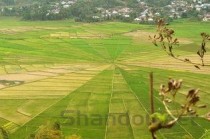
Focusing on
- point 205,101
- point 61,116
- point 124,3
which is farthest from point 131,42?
point 124,3

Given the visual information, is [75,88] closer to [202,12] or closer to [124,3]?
[202,12]

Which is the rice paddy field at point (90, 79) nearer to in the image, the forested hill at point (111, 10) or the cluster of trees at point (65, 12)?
the cluster of trees at point (65, 12)

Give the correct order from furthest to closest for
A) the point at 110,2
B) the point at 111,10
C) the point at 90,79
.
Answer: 1. the point at 110,2
2. the point at 111,10
3. the point at 90,79

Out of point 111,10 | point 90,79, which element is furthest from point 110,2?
point 90,79

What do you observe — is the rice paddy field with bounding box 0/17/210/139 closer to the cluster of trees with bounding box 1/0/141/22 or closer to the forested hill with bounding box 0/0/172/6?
the cluster of trees with bounding box 1/0/141/22

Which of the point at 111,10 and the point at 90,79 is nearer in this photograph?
the point at 90,79

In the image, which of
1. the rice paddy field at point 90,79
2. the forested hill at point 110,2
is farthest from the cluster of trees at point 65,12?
the rice paddy field at point 90,79

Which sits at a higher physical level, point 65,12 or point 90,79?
point 65,12

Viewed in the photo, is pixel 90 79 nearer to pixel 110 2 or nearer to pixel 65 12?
pixel 65 12
